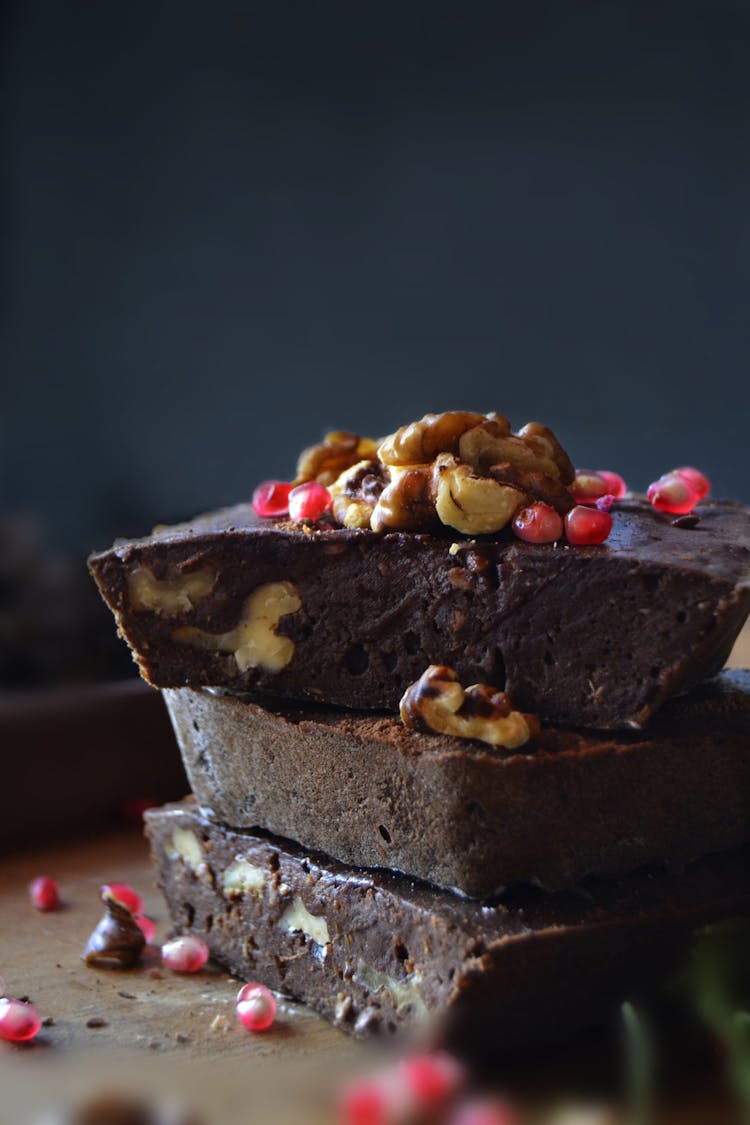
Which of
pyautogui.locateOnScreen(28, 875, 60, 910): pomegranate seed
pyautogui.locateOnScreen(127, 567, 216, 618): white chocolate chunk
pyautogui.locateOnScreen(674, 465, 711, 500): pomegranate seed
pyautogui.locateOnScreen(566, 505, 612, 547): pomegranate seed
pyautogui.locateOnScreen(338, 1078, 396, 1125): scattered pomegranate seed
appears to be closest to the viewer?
pyautogui.locateOnScreen(338, 1078, 396, 1125): scattered pomegranate seed

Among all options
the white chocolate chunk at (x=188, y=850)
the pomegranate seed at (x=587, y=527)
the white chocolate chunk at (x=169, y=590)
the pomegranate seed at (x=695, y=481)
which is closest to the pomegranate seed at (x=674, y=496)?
the pomegranate seed at (x=695, y=481)

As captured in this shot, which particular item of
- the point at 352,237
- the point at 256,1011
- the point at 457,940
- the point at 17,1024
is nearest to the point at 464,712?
the point at 457,940

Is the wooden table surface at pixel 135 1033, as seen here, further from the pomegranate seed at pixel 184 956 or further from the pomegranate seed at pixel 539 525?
the pomegranate seed at pixel 539 525

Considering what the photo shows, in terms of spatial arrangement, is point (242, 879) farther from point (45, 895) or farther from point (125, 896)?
point (45, 895)

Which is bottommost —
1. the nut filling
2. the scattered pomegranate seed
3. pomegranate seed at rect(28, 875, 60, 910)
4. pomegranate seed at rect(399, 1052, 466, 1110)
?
pomegranate seed at rect(28, 875, 60, 910)

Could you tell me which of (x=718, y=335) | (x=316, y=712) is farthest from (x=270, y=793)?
(x=718, y=335)

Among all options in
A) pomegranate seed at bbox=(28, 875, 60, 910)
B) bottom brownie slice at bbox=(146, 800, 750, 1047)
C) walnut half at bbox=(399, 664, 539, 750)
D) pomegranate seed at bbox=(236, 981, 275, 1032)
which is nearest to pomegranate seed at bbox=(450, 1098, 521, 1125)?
bottom brownie slice at bbox=(146, 800, 750, 1047)

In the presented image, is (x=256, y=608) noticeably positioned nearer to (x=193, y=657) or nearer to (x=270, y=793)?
Result: (x=193, y=657)

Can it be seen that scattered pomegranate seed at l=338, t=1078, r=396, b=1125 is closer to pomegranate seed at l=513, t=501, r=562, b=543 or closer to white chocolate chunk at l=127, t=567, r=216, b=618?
pomegranate seed at l=513, t=501, r=562, b=543

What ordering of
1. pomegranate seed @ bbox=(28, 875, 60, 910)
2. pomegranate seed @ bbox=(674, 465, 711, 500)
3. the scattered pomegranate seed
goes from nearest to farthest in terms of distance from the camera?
the scattered pomegranate seed < pomegranate seed @ bbox=(674, 465, 711, 500) < pomegranate seed @ bbox=(28, 875, 60, 910)
